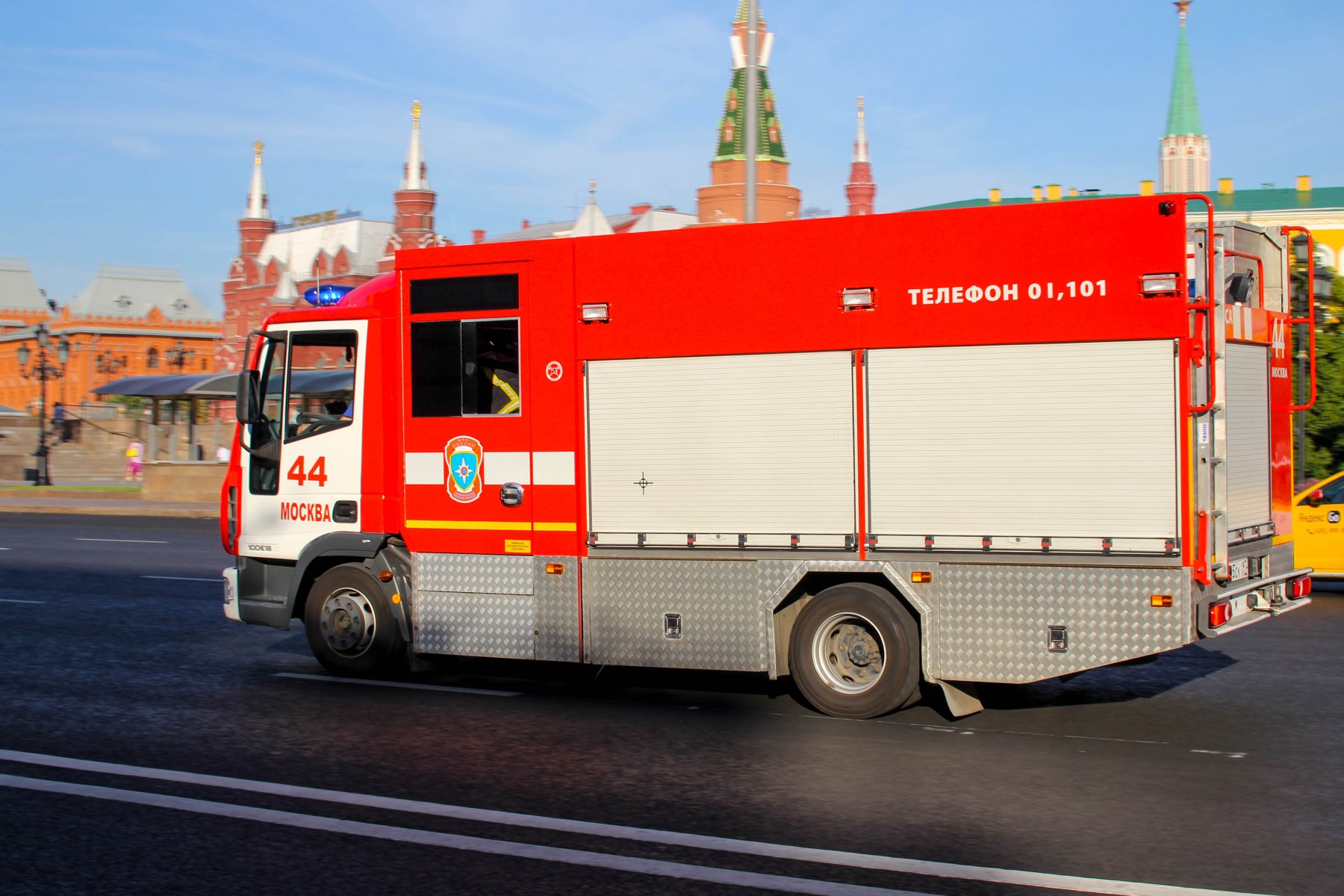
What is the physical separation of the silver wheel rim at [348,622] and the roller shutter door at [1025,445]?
3.88 metres

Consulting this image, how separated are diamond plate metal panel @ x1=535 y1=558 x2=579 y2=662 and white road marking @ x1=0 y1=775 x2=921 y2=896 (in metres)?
2.86

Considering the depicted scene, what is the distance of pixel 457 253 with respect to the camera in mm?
8969

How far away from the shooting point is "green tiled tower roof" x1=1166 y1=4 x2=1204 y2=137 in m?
149

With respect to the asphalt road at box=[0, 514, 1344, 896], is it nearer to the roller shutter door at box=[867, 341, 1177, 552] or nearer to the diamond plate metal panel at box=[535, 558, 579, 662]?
the diamond plate metal panel at box=[535, 558, 579, 662]

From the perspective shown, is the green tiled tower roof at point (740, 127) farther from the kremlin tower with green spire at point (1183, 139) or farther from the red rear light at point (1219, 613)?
the red rear light at point (1219, 613)

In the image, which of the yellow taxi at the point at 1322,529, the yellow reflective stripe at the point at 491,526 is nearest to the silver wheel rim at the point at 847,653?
the yellow reflective stripe at the point at 491,526

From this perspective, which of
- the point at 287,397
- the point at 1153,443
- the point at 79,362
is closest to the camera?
the point at 1153,443

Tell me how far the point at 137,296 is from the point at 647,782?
14173 cm

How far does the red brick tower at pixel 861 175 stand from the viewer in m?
153

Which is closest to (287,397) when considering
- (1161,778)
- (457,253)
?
(457,253)

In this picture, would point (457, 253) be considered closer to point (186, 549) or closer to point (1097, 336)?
point (1097, 336)

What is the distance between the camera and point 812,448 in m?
7.92

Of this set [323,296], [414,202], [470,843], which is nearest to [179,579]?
[323,296]

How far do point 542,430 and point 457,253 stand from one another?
1.39m
